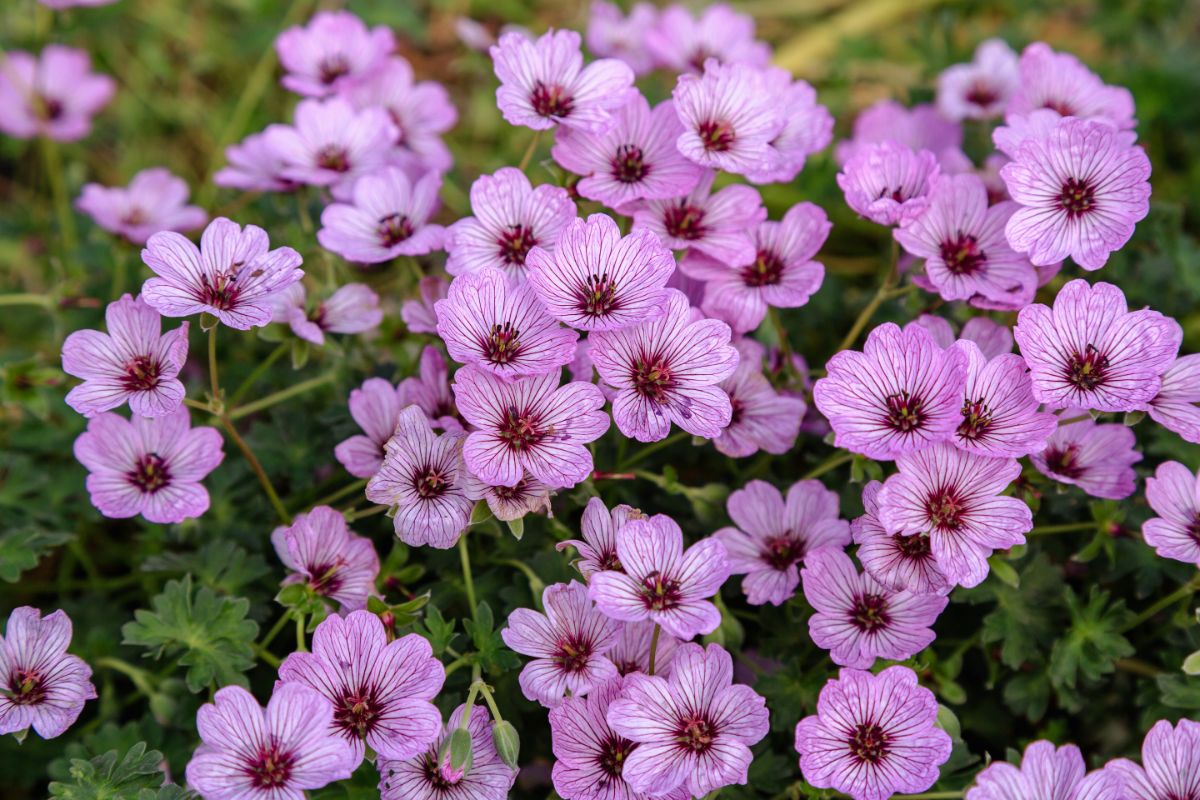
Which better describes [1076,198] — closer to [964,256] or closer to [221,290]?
[964,256]

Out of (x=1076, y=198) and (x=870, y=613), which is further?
(x=1076, y=198)

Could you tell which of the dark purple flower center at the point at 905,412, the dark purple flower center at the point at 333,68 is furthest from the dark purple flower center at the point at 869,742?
the dark purple flower center at the point at 333,68

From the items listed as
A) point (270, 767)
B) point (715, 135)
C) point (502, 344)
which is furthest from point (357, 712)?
point (715, 135)

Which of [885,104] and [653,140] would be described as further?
[885,104]

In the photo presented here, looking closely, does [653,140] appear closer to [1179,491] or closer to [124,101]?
[1179,491]

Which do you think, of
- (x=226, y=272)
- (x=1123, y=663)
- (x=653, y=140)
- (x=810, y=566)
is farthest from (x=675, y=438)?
(x=1123, y=663)

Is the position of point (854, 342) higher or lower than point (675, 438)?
higher

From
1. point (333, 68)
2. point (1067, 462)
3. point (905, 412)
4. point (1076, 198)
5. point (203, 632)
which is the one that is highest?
point (1076, 198)

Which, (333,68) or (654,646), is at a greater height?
(333,68)

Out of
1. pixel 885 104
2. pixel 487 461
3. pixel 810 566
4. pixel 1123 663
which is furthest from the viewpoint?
pixel 885 104
